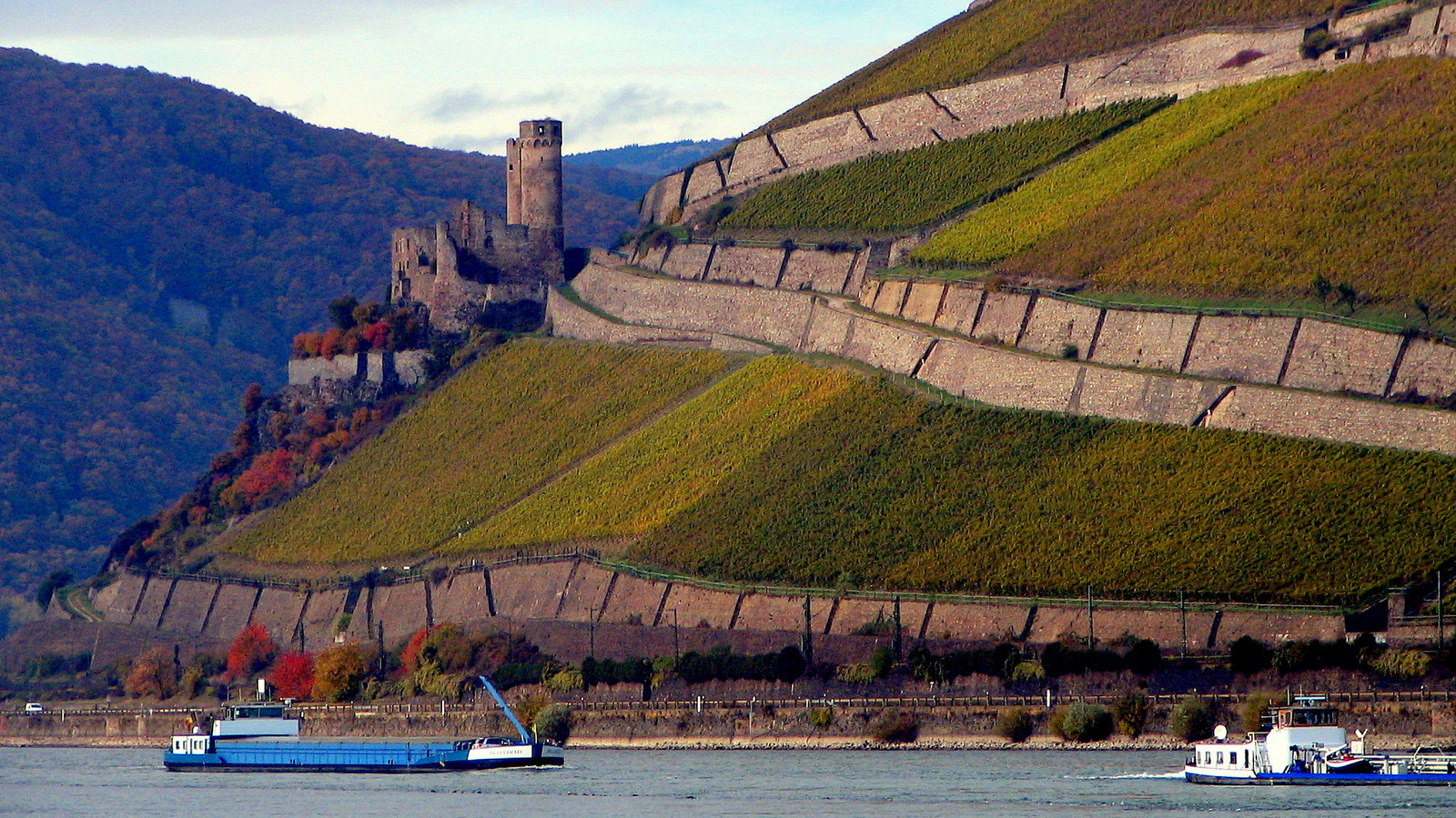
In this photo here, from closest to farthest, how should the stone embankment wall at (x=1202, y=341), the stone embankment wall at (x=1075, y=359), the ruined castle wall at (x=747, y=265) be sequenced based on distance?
the stone embankment wall at (x=1202, y=341), the stone embankment wall at (x=1075, y=359), the ruined castle wall at (x=747, y=265)

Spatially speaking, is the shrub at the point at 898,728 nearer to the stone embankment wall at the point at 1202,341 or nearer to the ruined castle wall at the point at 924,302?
the stone embankment wall at the point at 1202,341

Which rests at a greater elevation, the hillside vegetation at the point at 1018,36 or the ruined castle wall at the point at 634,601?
the hillside vegetation at the point at 1018,36

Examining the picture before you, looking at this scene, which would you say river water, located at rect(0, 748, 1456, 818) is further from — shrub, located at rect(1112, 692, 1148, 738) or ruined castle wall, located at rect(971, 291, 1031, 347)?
ruined castle wall, located at rect(971, 291, 1031, 347)

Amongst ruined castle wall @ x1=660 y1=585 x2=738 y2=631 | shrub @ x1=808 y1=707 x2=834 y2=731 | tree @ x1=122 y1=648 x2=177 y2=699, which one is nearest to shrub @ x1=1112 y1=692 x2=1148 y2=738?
shrub @ x1=808 y1=707 x2=834 y2=731

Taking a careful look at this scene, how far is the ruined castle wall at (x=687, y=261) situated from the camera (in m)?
131

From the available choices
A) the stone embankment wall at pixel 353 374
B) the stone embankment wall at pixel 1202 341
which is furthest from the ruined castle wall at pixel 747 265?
the stone embankment wall at pixel 353 374

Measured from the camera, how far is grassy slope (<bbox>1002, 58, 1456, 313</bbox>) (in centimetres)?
9550

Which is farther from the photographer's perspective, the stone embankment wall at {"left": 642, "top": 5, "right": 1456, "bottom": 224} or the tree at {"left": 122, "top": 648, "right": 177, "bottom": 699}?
the tree at {"left": 122, "top": 648, "right": 177, "bottom": 699}

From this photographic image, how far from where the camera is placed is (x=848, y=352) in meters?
114

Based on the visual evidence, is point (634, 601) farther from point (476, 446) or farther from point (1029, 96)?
point (1029, 96)

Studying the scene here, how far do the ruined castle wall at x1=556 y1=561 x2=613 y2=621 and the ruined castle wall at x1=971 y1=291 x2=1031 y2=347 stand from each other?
17163 millimetres

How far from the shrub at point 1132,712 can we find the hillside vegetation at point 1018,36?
44510 millimetres

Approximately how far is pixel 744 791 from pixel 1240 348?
2958cm

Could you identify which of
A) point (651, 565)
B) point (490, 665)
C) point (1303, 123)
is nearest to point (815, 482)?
point (651, 565)
